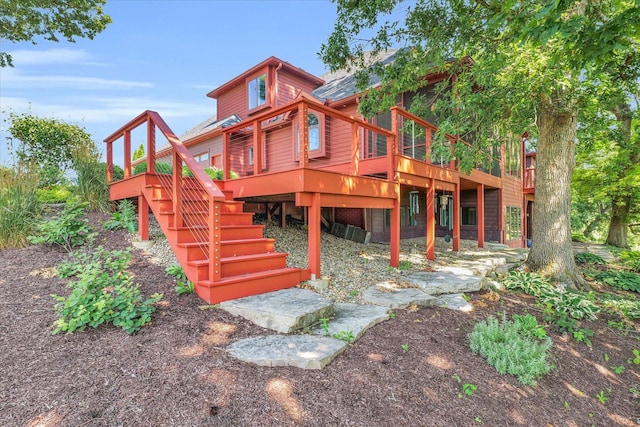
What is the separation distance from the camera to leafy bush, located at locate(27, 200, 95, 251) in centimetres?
470

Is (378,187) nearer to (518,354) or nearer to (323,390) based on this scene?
(518,354)

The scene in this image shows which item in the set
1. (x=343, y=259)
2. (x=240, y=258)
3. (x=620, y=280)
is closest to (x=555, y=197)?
(x=620, y=280)

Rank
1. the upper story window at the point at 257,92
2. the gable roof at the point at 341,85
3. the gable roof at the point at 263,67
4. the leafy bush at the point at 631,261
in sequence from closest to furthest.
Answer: the leafy bush at the point at 631,261 < the gable roof at the point at 341,85 < the gable roof at the point at 263,67 < the upper story window at the point at 257,92

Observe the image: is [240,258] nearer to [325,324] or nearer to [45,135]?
[325,324]

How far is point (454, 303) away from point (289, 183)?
2.81 metres

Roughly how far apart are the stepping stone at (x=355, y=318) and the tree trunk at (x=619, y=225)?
17.4 metres

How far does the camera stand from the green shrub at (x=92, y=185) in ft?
20.4

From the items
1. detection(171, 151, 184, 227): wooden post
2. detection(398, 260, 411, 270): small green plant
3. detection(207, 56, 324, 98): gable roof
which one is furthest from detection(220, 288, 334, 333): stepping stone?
detection(207, 56, 324, 98): gable roof

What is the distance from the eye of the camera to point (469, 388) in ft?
8.25

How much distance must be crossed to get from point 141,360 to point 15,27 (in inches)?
458

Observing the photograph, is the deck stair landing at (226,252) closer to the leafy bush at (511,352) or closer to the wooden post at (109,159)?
the wooden post at (109,159)

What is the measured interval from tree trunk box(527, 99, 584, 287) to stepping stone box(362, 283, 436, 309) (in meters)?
3.68

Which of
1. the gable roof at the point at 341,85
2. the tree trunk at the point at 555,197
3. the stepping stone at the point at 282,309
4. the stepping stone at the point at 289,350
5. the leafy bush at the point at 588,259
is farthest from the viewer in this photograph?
the gable roof at the point at 341,85

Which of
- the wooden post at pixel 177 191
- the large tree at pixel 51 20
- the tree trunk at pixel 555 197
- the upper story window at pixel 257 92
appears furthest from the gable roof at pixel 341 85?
the wooden post at pixel 177 191
